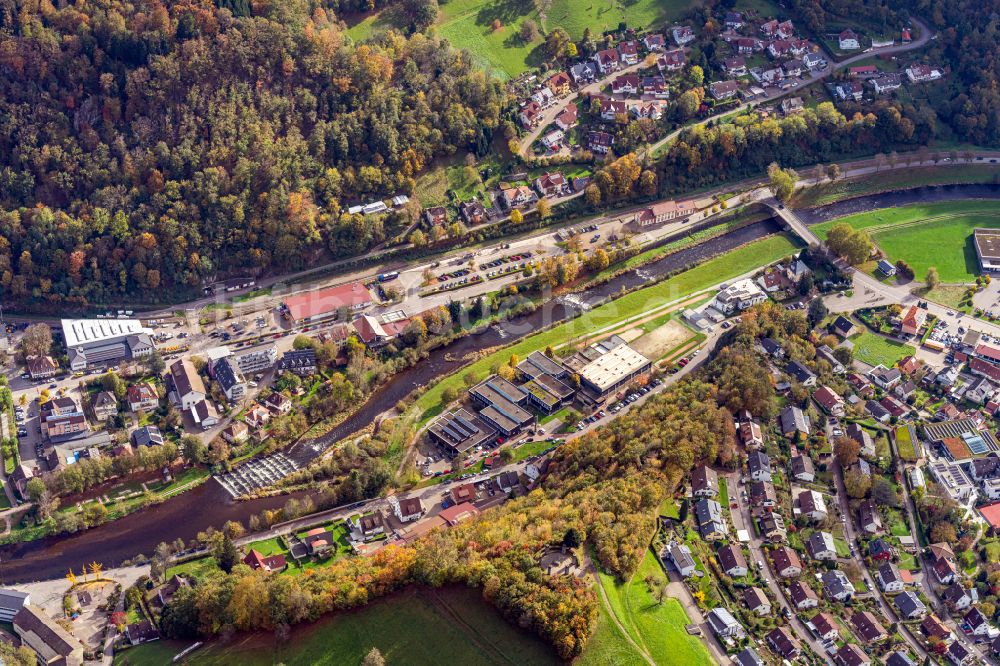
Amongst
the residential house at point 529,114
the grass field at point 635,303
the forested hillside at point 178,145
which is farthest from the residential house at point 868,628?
the residential house at point 529,114

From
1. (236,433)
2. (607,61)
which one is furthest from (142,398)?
(607,61)

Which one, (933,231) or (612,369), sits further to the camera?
(933,231)

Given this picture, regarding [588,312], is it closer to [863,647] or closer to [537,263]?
[537,263]

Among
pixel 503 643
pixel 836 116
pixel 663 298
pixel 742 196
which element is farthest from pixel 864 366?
pixel 503 643

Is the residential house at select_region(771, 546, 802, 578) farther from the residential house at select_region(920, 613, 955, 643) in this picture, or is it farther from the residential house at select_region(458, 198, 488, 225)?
the residential house at select_region(458, 198, 488, 225)

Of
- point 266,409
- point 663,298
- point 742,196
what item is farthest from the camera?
point 742,196

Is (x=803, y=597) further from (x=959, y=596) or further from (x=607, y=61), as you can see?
(x=607, y=61)

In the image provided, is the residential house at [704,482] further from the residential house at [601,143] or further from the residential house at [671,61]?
the residential house at [671,61]
